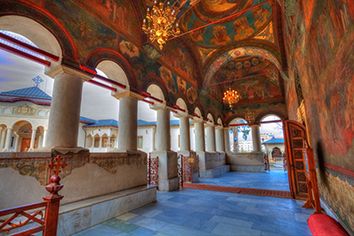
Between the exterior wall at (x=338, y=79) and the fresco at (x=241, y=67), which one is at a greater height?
the fresco at (x=241, y=67)

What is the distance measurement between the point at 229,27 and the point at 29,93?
1577 centimetres

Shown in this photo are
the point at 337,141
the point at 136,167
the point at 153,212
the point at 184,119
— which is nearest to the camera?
the point at 337,141

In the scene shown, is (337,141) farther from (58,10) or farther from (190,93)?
(190,93)

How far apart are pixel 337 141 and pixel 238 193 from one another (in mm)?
4689

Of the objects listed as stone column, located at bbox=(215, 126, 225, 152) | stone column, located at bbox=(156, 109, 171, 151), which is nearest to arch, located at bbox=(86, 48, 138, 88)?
stone column, located at bbox=(156, 109, 171, 151)

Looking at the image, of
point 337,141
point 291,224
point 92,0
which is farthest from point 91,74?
point 291,224

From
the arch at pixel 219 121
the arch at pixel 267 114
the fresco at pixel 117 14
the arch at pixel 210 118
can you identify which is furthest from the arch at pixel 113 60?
the arch at pixel 267 114

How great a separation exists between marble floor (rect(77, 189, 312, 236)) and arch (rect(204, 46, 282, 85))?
24.0 ft

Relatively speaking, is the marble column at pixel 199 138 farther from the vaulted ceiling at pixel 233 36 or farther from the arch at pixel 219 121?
the arch at pixel 219 121

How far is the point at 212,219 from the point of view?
3.72 m

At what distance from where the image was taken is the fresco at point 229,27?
811 cm

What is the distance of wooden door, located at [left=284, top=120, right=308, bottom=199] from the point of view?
566 cm

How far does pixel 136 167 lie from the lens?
5375 millimetres

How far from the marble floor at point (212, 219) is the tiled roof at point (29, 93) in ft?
45.9
